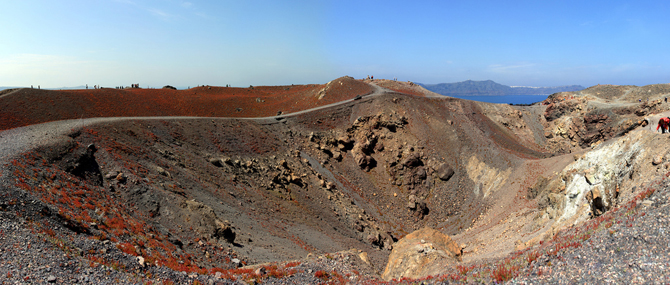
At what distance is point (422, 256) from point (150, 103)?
3920 centimetres

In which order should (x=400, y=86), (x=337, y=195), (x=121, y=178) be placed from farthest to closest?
(x=400, y=86) < (x=337, y=195) < (x=121, y=178)

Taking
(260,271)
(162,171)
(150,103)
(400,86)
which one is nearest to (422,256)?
(260,271)

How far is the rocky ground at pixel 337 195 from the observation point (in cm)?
1040

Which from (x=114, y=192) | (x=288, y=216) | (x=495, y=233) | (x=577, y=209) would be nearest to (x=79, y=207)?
(x=114, y=192)

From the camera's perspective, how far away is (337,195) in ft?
113

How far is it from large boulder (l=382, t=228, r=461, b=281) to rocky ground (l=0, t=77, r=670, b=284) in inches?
6.0

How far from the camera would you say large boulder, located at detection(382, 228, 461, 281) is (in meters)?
16.0

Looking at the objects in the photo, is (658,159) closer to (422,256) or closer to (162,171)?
(422,256)

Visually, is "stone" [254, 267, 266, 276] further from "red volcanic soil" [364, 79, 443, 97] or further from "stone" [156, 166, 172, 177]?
"red volcanic soil" [364, 79, 443, 97]

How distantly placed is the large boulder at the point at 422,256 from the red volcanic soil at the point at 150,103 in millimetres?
31543

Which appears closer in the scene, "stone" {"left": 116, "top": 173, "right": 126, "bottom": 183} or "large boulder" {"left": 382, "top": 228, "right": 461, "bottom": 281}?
"large boulder" {"left": 382, "top": 228, "right": 461, "bottom": 281}

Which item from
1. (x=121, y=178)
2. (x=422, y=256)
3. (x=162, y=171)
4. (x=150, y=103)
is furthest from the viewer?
(x=150, y=103)

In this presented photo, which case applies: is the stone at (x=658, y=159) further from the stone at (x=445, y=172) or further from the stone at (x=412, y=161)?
the stone at (x=412, y=161)

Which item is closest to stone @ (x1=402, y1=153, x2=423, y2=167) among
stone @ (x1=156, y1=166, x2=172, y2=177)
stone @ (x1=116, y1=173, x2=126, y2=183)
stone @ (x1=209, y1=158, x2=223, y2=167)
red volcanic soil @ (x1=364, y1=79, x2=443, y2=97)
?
red volcanic soil @ (x1=364, y1=79, x2=443, y2=97)
